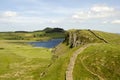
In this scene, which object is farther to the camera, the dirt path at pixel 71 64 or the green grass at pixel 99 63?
the green grass at pixel 99 63

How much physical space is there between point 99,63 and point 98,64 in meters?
0.47

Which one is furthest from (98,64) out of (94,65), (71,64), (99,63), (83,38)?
(83,38)

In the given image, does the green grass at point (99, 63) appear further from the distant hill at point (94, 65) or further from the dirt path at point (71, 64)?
the dirt path at point (71, 64)

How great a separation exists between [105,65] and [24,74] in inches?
977

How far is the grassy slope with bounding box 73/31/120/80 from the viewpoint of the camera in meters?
53.0

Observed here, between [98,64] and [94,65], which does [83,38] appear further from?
[94,65]

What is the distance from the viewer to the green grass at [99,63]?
5300cm

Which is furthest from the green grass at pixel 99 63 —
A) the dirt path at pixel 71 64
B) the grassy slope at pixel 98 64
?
the dirt path at pixel 71 64

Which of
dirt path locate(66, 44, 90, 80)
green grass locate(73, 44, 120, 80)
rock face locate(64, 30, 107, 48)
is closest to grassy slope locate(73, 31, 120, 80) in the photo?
green grass locate(73, 44, 120, 80)

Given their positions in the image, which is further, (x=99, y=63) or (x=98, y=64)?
(x=99, y=63)

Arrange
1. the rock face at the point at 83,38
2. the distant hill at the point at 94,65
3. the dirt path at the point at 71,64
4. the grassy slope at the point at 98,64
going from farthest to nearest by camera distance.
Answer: the rock face at the point at 83,38, the grassy slope at the point at 98,64, the distant hill at the point at 94,65, the dirt path at the point at 71,64

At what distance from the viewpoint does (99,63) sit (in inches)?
2254

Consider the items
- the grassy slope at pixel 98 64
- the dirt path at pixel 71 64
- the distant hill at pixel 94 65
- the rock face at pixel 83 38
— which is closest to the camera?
the dirt path at pixel 71 64

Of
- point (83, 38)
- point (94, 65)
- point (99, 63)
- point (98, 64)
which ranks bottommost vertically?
point (94, 65)
